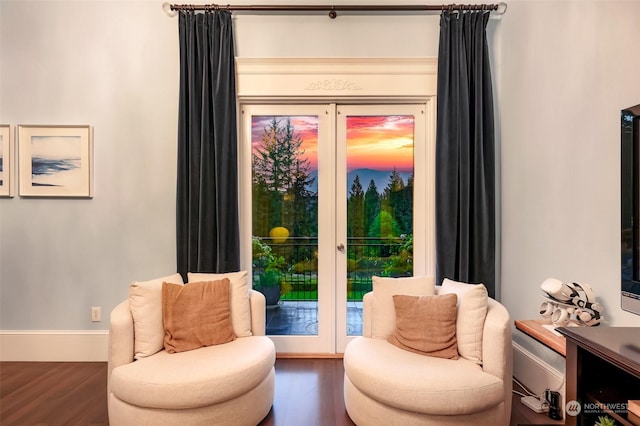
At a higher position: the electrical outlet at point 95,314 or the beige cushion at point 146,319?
the beige cushion at point 146,319

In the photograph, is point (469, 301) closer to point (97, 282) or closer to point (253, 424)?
point (253, 424)

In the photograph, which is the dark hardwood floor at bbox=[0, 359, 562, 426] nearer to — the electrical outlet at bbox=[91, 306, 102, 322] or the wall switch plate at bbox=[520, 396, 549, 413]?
the wall switch plate at bbox=[520, 396, 549, 413]

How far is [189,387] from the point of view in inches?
67.7

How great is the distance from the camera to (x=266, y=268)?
3.03 meters

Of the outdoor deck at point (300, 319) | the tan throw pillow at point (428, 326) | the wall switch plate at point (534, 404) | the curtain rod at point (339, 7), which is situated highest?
the curtain rod at point (339, 7)

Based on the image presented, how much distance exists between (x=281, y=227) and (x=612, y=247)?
7.31 feet

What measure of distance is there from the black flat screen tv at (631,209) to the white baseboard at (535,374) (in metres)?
1.07

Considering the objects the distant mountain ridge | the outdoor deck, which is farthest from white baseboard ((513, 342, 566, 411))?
the distant mountain ridge

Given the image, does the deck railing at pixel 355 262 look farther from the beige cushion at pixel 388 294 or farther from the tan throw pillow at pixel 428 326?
the tan throw pillow at pixel 428 326

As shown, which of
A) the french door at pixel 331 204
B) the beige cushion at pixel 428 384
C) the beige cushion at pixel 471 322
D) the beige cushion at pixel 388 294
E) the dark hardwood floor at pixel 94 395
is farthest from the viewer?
the french door at pixel 331 204

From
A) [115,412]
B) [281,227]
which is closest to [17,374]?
[115,412]

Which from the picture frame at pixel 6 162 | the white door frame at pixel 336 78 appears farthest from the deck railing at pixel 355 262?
the picture frame at pixel 6 162

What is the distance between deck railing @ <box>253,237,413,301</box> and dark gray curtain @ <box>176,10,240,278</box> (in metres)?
0.47

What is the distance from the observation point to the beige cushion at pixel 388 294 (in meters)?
2.21
